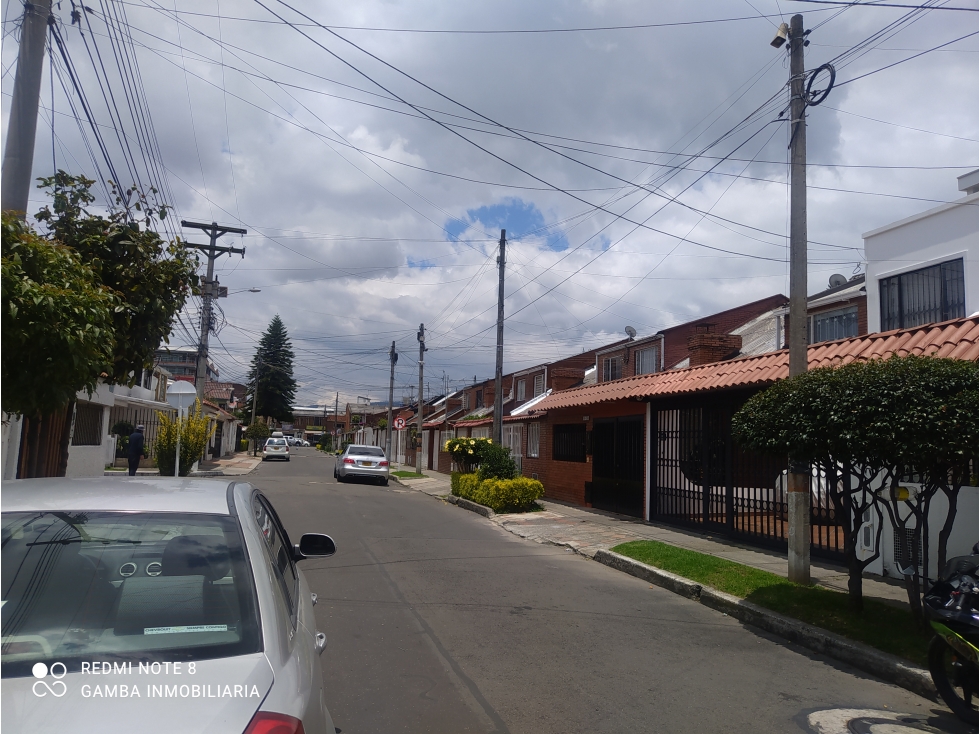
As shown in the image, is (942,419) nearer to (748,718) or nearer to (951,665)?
(951,665)

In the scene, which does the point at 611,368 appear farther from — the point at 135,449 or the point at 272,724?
the point at 272,724

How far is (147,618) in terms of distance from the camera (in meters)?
2.56

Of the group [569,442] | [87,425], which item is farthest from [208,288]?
[569,442]

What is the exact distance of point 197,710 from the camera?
2080mm

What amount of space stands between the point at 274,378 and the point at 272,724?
79.5 metres

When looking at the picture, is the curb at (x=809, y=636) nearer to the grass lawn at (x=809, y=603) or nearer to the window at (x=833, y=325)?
the grass lawn at (x=809, y=603)

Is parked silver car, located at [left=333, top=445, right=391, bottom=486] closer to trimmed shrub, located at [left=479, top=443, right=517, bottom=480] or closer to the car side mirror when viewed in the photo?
trimmed shrub, located at [left=479, top=443, right=517, bottom=480]

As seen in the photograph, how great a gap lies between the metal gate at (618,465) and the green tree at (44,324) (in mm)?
12828

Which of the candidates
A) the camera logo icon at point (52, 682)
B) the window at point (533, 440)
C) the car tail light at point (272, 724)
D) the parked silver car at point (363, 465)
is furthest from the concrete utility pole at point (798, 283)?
the parked silver car at point (363, 465)

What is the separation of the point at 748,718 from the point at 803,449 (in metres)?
3.20

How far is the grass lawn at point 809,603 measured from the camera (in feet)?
21.9

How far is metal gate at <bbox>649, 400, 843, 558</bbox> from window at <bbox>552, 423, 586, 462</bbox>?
4.70 m

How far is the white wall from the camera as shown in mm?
12600

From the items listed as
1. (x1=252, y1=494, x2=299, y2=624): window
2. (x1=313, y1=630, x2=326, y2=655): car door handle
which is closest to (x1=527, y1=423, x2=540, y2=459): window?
(x1=252, y1=494, x2=299, y2=624): window
